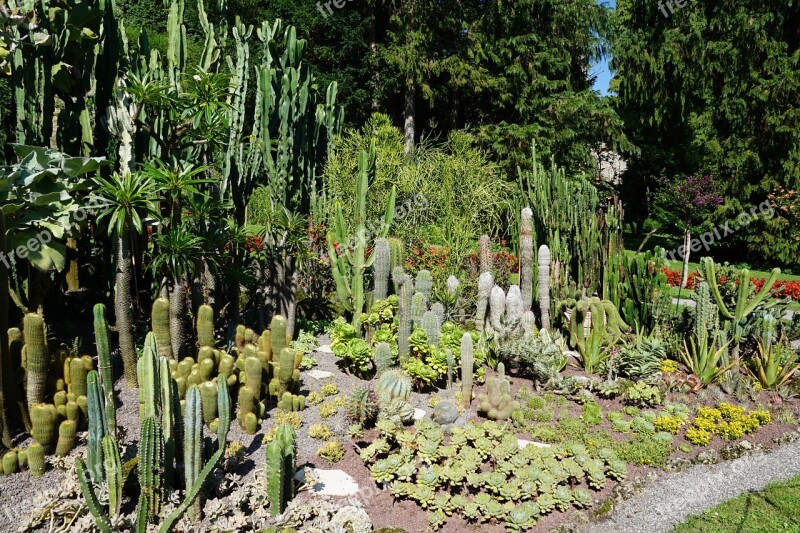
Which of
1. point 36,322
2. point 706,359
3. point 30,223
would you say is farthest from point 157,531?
point 706,359

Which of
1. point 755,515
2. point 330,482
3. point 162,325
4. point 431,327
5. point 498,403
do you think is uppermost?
point 162,325

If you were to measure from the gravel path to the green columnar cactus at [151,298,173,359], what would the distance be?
321 centimetres

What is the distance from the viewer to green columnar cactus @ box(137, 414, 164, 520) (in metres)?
2.97

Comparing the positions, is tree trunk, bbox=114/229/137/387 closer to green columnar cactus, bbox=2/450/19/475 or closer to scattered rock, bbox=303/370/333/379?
green columnar cactus, bbox=2/450/19/475

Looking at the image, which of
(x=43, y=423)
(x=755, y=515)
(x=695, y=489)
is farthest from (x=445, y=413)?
(x=43, y=423)

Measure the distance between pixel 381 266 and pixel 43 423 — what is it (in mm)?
3407

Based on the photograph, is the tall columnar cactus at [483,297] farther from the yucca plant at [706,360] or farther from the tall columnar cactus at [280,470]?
the tall columnar cactus at [280,470]

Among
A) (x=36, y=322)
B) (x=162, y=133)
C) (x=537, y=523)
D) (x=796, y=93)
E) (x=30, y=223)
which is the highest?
(x=796, y=93)

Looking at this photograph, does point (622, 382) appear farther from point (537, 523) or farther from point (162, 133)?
point (162, 133)

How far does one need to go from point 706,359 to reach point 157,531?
4.92 m

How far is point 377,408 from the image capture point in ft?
14.7

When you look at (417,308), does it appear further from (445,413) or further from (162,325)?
(162,325)

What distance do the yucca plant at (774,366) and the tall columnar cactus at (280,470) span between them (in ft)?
15.2

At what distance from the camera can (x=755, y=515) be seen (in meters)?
3.85
